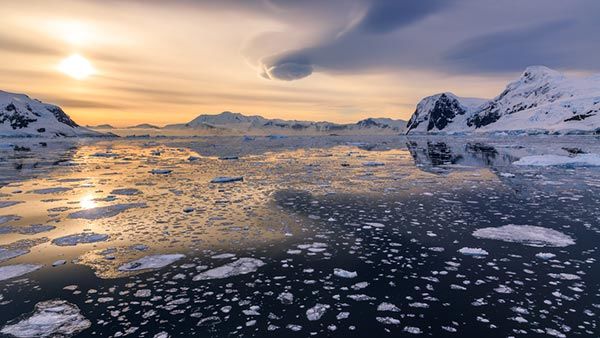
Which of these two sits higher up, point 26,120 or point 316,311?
point 26,120

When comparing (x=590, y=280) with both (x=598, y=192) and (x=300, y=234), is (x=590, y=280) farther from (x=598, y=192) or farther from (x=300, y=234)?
(x=598, y=192)

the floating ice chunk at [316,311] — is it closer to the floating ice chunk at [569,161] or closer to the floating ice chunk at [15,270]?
the floating ice chunk at [15,270]

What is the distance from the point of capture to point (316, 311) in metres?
5.72

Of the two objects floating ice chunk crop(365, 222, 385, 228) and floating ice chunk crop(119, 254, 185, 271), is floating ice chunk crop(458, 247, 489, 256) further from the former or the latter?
floating ice chunk crop(119, 254, 185, 271)

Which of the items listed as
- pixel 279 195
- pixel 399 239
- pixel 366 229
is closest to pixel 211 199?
pixel 279 195

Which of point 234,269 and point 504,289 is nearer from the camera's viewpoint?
point 504,289

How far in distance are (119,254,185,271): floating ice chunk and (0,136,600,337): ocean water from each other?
0.13 feet

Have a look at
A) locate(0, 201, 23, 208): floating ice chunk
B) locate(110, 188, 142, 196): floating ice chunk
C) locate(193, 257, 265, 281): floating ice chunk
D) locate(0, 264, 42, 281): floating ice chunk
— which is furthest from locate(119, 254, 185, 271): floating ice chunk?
locate(0, 201, 23, 208): floating ice chunk

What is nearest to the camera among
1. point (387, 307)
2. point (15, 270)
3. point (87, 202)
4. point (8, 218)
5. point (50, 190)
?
point (387, 307)

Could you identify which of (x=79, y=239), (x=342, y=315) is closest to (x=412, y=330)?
(x=342, y=315)

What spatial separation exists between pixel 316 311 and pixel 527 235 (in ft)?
22.0

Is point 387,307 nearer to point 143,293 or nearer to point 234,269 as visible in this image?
point 234,269

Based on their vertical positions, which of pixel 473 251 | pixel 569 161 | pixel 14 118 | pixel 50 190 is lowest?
pixel 50 190

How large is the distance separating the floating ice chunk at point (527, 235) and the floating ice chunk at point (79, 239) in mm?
9708
